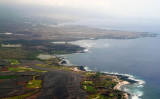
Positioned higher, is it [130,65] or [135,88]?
[130,65]

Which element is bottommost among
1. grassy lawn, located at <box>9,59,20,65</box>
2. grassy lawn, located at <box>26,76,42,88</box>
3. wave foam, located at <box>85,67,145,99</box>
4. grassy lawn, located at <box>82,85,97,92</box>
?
wave foam, located at <box>85,67,145,99</box>

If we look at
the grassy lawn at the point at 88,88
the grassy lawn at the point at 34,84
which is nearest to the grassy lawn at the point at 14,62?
the grassy lawn at the point at 34,84

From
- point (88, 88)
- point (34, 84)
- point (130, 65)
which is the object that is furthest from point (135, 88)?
point (34, 84)

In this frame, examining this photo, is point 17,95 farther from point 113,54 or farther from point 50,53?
point 113,54

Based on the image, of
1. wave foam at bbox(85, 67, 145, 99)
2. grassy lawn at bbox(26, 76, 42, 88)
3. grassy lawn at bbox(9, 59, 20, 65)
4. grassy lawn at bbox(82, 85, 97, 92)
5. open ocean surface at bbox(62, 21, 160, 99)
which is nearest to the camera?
wave foam at bbox(85, 67, 145, 99)

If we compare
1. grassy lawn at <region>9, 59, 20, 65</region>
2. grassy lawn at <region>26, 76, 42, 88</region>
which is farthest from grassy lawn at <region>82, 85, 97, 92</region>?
grassy lawn at <region>9, 59, 20, 65</region>

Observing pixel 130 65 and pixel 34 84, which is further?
pixel 130 65

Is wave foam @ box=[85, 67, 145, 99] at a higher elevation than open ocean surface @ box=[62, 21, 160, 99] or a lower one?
lower

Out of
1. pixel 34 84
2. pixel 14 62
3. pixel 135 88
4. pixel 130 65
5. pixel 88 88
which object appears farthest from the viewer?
pixel 130 65

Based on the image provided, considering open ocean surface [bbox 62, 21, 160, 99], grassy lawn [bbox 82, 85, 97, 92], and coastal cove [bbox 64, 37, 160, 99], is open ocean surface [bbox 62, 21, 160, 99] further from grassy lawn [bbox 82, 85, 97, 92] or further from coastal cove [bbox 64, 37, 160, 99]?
grassy lawn [bbox 82, 85, 97, 92]

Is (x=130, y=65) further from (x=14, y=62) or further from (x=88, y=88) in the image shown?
(x=14, y=62)

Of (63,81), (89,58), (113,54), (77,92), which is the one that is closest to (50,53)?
(89,58)
